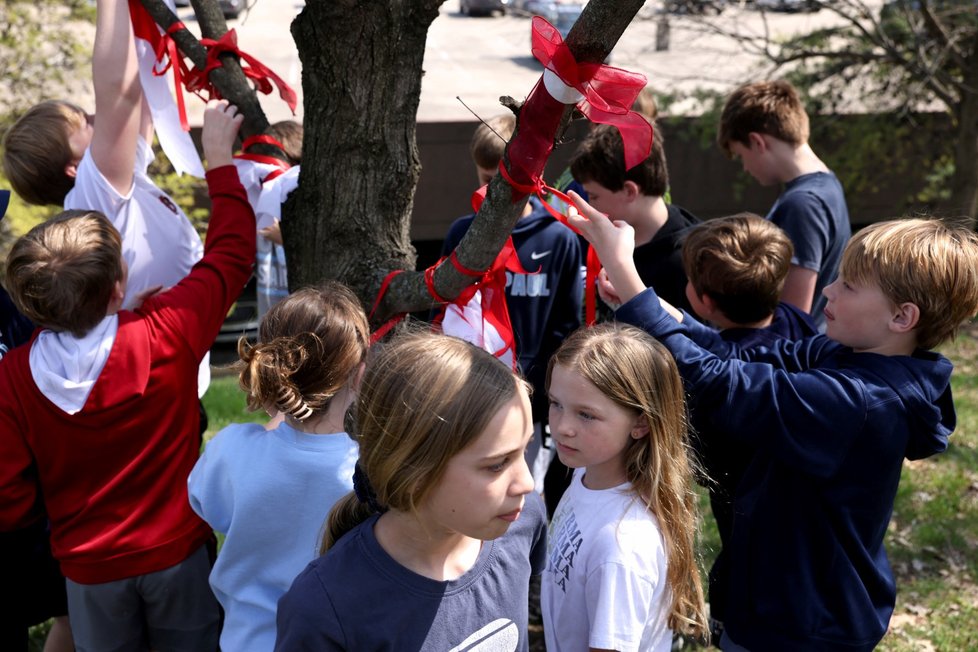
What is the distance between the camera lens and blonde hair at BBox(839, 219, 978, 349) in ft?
6.92

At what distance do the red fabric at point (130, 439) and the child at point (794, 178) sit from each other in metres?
1.87

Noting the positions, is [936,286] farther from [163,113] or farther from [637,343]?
[163,113]

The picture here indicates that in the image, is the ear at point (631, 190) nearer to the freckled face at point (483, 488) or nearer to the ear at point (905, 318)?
the ear at point (905, 318)

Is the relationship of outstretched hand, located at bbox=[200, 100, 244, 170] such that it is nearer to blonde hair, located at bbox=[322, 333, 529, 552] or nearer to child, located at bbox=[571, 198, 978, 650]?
child, located at bbox=[571, 198, 978, 650]

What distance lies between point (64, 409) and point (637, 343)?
1395mm

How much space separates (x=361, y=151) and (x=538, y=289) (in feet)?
3.86

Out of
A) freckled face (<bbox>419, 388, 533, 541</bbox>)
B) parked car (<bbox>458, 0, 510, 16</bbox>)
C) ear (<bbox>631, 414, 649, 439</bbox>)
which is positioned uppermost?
freckled face (<bbox>419, 388, 533, 541</bbox>)

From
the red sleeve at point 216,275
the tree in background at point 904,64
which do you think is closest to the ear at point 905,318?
the red sleeve at point 216,275

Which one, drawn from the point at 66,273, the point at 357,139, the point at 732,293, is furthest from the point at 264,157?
the point at 732,293

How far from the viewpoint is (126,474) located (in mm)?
2402

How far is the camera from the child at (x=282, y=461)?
2.02 metres

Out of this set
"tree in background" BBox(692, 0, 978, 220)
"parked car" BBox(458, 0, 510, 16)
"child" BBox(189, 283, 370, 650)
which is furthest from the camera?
"parked car" BBox(458, 0, 510, 16)

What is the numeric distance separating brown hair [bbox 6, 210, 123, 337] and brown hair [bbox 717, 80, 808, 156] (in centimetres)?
229

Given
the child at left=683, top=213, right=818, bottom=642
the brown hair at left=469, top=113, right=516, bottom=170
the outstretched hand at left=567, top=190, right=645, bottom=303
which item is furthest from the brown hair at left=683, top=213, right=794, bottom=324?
the brown hair at left=469, top=113, right=516, bottom=170
